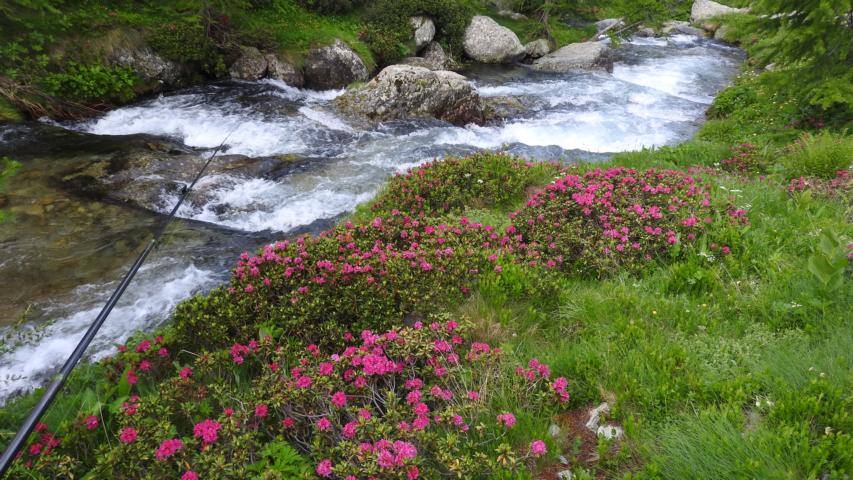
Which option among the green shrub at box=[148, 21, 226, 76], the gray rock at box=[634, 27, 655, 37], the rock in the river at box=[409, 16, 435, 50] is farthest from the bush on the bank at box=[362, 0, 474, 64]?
the gray rock at box=[634, 27, 655, 37]

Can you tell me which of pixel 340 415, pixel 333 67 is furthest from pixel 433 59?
pixel 340 415

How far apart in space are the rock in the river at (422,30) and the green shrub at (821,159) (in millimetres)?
15674

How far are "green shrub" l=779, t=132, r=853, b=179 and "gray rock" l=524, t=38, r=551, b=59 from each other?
56.9ft

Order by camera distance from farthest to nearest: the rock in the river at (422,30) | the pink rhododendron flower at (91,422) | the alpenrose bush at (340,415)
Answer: the rock in the river at (422,30) → the pink rhododendron flower at (91,422) → the alpenrose bush at (340,415)

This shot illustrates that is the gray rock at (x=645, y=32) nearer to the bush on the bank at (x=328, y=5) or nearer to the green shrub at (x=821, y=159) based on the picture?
the bush on the bank at (x=328, y=5)

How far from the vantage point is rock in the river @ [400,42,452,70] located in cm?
1975

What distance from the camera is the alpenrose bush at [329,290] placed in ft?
14.4

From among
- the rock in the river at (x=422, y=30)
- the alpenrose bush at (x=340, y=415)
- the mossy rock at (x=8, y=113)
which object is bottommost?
the mossy rock at (x=8, y=113)

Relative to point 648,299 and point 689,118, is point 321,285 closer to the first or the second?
point 648,299

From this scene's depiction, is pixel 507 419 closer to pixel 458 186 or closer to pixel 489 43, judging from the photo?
pixel 458 186

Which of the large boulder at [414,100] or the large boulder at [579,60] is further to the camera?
the large boulder at [579,60]

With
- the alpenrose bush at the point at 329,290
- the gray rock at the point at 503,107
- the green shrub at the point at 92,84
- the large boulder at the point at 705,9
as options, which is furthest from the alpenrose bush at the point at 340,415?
the large boulder at the point at 705,9

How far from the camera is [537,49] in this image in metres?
23.8

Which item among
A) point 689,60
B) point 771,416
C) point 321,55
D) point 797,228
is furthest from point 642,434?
point 689,60
